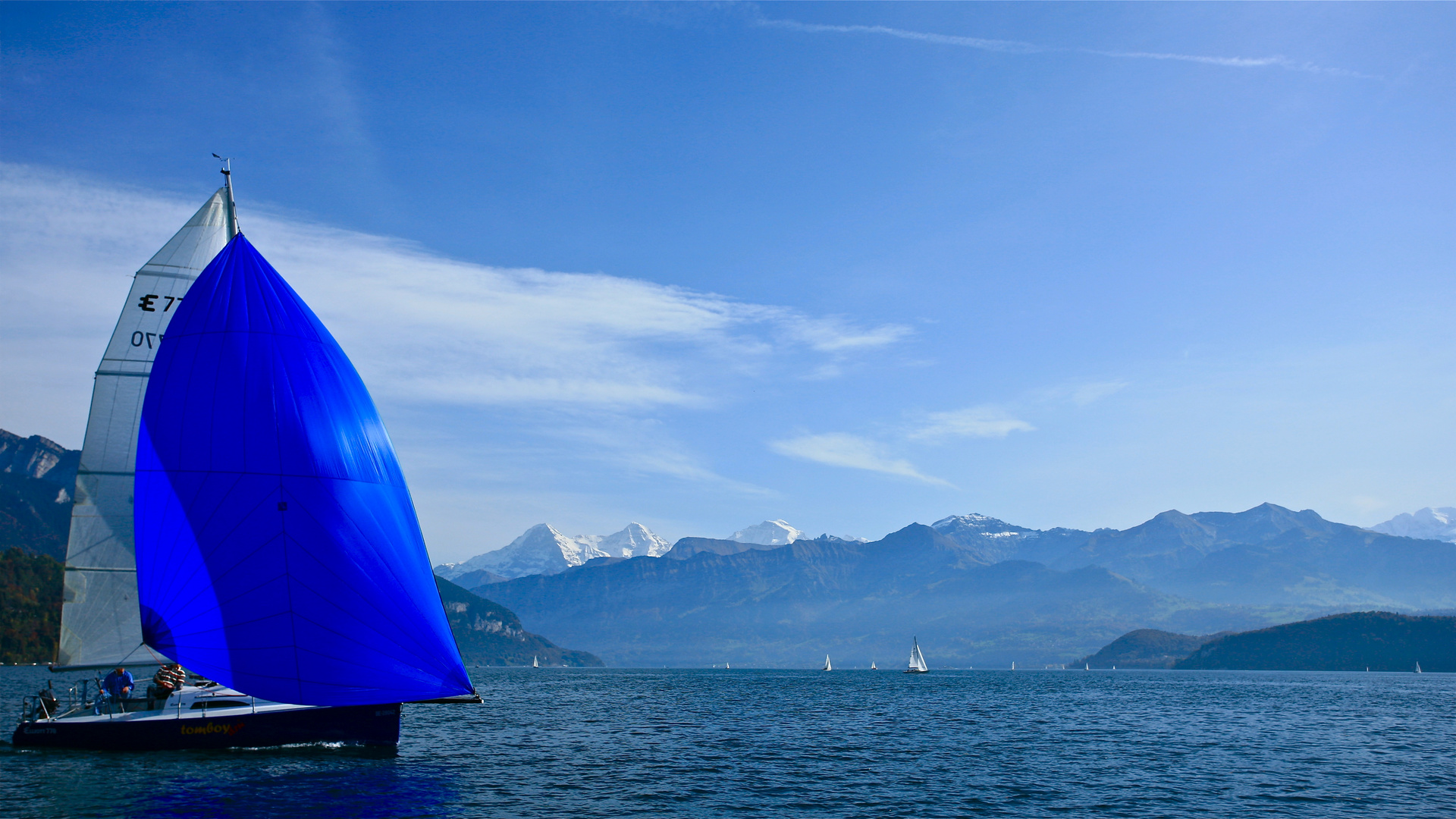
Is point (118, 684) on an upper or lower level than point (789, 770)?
upper

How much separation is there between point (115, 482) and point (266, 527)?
9.79 meters

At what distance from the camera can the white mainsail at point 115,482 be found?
38969mm

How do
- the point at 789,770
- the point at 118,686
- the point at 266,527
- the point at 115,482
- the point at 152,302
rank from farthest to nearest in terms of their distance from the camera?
the point at 789,770 → the point at 118,686 → the point at 152,302 → the point at 115,482 → the point at 266,527

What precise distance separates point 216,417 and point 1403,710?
12294 cm

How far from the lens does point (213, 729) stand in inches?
1639

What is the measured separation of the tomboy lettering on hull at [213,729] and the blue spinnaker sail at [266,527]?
8.57 metres

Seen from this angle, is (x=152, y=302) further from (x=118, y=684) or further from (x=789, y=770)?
(x=789, y=770)

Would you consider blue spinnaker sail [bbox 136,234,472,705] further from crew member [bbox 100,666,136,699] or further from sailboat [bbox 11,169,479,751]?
crew member [bbox 100,666,136,699]

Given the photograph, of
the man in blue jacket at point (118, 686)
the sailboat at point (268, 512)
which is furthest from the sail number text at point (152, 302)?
Result: the man in blue jacket at point (118, 686)

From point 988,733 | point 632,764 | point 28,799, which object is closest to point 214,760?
point 28,799

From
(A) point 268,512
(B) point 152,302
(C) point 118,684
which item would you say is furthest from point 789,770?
(B) point 152,302

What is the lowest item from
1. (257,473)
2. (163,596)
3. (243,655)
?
(243,655)

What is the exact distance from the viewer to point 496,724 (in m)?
73.8

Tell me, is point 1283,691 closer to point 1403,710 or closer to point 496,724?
point 1403,710
